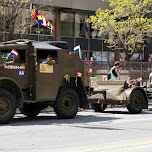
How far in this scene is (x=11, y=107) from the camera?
1176cm

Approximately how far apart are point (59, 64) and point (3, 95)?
2295 millimetres

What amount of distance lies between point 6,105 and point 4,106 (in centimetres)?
8

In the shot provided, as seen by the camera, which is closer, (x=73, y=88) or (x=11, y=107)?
(x=11, y=107)

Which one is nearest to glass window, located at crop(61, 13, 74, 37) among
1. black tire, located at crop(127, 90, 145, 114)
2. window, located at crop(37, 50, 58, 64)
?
black tire, located at crop(127, 90, 145, 114)

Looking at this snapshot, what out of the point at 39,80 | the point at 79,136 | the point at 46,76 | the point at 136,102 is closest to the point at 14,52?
the point at 39,80

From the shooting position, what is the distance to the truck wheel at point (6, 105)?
11602 mm

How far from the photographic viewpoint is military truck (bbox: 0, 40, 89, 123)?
468 inches

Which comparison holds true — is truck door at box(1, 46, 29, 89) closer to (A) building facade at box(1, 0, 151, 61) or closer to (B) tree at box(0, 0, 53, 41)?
(B) tree at box(0, 0, 53, 41)

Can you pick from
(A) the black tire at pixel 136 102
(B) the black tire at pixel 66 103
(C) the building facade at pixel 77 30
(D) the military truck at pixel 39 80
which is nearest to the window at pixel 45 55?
(D) the military truck at pixel 39 80

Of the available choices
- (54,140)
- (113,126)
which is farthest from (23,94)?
(54,140)

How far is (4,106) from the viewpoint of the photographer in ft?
38.3

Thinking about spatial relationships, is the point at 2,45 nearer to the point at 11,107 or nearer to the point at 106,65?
the point at 11,107

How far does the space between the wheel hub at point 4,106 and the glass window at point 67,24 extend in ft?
92.4

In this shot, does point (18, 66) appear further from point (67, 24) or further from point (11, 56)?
A: point (67, 24)
